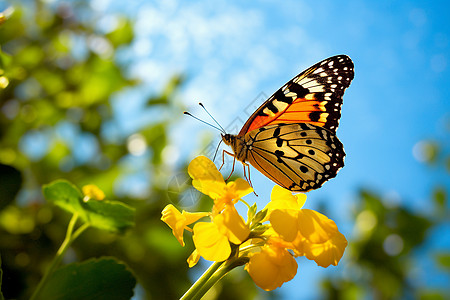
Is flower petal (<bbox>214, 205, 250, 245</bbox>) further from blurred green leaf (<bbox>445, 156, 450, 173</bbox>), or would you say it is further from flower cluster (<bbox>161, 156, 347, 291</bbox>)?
blurred green leaf (<bbox>445, 156, 450, 173</bbox>)

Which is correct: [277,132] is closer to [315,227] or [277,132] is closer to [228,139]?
[228,139]

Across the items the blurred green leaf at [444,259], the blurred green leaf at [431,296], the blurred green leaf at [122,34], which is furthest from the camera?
the blurred green leaf at [444,259]

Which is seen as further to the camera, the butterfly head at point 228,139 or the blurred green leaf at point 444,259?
the blurred green leaf at point 444,259

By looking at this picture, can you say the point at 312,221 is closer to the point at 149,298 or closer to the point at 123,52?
the point at 149,298

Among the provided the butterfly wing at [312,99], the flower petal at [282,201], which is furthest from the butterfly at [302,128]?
the flower petal at [282,201]

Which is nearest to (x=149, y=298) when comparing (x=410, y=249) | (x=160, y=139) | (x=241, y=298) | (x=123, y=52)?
(x=241, y=298)

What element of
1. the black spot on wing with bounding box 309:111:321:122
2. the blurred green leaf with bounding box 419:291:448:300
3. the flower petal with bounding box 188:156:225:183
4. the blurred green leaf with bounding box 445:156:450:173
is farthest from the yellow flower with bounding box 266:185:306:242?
the blurred green leaf with bounding box 445:156:450:173

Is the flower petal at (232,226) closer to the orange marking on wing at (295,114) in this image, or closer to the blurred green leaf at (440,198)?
the orange marking on wing at (295,114)
